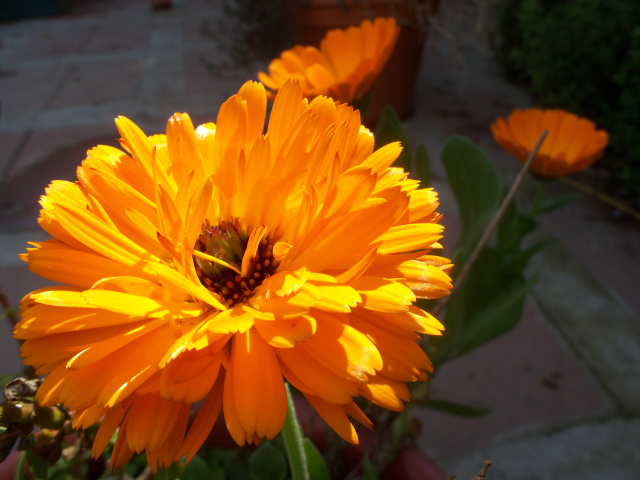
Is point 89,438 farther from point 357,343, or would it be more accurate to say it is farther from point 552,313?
point 552,313

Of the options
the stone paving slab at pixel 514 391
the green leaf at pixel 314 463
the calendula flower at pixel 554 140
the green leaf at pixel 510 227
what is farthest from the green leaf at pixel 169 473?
the stone paving slab at pixel 514 391

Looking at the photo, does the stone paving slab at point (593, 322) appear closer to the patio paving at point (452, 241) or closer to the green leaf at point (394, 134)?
the patio paving at point (452, 241)

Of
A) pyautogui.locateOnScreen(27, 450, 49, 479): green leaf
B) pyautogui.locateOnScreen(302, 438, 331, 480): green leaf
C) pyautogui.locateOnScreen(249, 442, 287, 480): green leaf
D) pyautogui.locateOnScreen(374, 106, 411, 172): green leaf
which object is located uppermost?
pyautogui.locateOnScreen(374, 106, 411, 172): green leaf

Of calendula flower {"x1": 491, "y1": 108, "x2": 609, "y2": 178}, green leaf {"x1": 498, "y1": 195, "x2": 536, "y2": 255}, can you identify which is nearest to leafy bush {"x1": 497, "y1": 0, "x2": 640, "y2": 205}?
calendula flower {"x1": 491, "y1": 108, "x2": 609, "y2": 178}

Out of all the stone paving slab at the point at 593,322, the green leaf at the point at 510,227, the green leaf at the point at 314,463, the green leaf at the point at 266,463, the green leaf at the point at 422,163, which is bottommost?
the stone paving slab at the point at 593,322

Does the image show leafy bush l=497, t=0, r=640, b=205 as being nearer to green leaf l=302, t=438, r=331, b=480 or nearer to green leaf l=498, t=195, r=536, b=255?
green leaf l=498, t=195, r=536, b=255

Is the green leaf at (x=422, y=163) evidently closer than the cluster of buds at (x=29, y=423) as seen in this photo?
No

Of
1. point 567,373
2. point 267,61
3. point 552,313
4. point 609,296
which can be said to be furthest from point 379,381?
point 267,61
